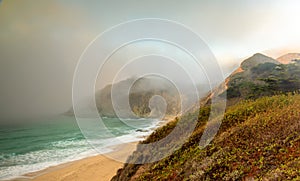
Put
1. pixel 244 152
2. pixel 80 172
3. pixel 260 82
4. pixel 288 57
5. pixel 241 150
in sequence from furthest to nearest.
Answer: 1. pixel 288 57
2. pixel 80 172
3. pixel 260 82
4. pixel 241 150
5. pixel 244 152

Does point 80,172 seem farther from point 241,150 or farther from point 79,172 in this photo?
point 241,150

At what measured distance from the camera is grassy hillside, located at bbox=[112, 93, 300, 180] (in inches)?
261

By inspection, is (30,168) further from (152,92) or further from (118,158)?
(152,92)

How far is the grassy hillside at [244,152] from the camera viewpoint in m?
6.62

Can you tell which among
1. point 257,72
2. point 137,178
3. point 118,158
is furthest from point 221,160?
point 118,158

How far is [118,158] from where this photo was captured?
24.6m

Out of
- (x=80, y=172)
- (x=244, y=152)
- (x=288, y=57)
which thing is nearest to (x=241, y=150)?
(x=244, y=152)

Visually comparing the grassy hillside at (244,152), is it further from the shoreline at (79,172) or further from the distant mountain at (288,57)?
the distant mountain at (288,57)

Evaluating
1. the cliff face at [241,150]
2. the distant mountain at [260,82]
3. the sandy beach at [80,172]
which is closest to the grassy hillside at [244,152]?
the cliff face at [241,150]

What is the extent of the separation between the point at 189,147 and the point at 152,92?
86.3 m

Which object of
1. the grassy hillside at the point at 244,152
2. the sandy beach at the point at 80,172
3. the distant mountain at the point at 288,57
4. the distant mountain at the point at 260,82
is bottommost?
the sandy beach at the point at 80,172

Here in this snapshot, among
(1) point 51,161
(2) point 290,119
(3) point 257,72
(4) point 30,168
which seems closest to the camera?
(2) point 290,119

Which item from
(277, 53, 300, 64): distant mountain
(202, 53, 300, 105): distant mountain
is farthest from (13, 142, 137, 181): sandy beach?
(277, 53, 300, 64): distant mountain

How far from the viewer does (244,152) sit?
25.1 ft
